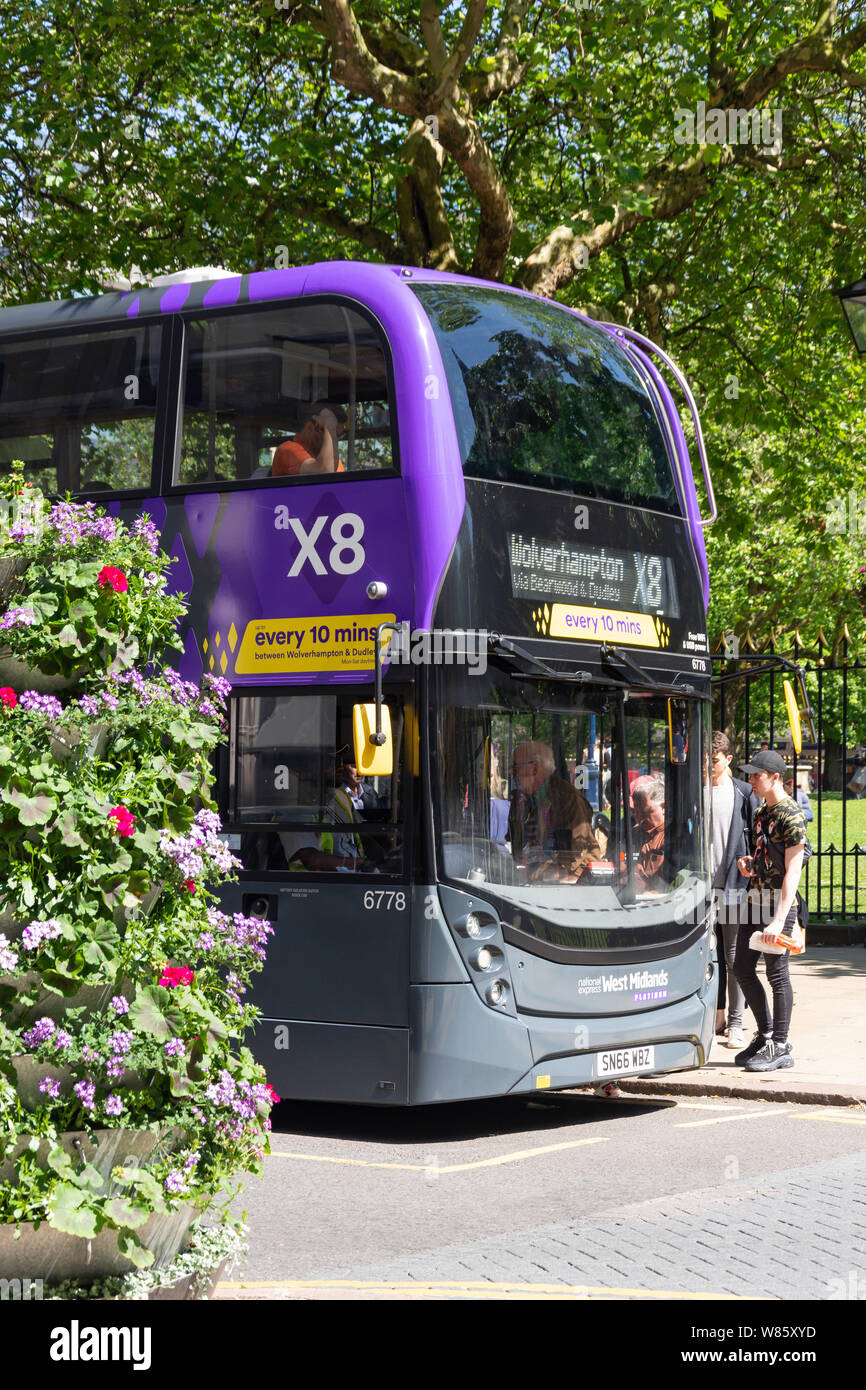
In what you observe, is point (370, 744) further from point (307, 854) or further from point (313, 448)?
point (313, 448)

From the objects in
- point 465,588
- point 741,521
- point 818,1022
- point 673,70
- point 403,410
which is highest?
point 673,70

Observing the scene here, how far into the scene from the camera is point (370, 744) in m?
8.42

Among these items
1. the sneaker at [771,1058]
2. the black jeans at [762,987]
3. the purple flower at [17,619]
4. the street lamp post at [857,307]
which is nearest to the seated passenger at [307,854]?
the black jeans at [762,987]

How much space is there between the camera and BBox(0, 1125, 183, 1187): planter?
4684mm

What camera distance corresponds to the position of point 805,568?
32875 millimetres

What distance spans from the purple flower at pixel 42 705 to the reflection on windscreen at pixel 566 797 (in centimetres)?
402

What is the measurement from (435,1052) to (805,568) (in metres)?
25.7

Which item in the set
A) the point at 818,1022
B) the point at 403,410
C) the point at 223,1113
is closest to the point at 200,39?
the point at 403,410

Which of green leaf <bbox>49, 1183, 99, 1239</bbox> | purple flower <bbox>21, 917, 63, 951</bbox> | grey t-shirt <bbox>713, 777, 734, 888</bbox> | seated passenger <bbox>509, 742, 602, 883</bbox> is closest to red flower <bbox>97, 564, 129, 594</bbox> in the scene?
purple flower <bbox>21, 917, 63, 951</bbox>

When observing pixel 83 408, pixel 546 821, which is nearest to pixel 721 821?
pixel 546 821

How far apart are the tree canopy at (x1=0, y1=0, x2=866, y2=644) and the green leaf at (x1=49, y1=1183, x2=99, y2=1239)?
34.7 feet

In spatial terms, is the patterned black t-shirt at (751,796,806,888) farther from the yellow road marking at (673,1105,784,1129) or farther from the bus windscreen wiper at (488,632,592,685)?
the bus windscreen wiper at (488,632,592,685)

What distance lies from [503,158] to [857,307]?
277 inches

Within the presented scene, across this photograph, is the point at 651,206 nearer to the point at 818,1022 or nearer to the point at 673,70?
the point at 673,70
